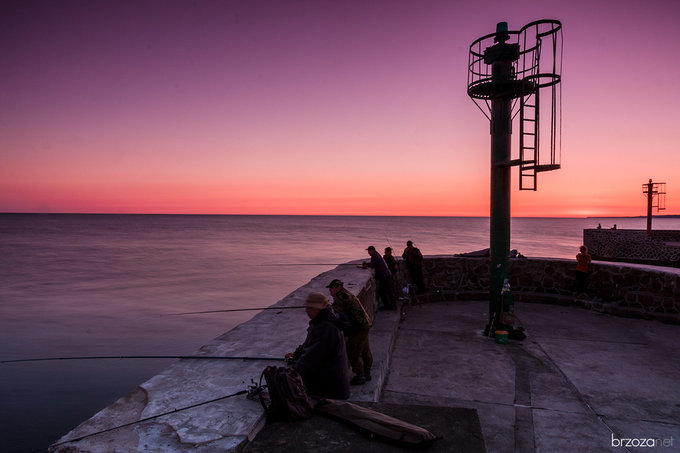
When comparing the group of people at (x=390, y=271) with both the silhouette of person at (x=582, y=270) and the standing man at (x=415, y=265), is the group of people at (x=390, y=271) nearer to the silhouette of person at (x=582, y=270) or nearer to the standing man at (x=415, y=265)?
the standing man at (x=415, y=265)

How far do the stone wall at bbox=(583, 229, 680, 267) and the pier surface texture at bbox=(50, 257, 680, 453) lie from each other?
23879 mm

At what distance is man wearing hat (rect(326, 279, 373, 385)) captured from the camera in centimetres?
515

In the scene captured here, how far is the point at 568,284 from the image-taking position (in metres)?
12.1

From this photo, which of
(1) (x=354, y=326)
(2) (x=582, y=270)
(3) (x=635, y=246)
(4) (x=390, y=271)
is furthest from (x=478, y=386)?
(3) (x=635, y=246)

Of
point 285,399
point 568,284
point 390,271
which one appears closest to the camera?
point 285,399

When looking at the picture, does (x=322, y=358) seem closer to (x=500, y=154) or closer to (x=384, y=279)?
(x=384, y=279)

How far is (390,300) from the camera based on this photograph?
1026 cm

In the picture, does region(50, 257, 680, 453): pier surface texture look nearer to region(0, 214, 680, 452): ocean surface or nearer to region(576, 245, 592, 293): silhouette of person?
region(576, 245, 592, 293): silhouette of person

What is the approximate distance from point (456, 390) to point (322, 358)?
304 cm

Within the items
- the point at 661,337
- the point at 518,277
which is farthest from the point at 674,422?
the point at 518,277

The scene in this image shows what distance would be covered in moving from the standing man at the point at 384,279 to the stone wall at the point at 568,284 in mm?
2603

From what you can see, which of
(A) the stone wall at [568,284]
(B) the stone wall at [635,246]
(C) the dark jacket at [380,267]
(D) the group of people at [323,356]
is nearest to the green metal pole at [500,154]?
(C) the dark jacket at [380,267]

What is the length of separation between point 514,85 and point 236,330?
7500 millimetres

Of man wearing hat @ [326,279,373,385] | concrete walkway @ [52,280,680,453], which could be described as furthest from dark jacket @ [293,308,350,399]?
man wearing hat @ [326,279,373,385]
